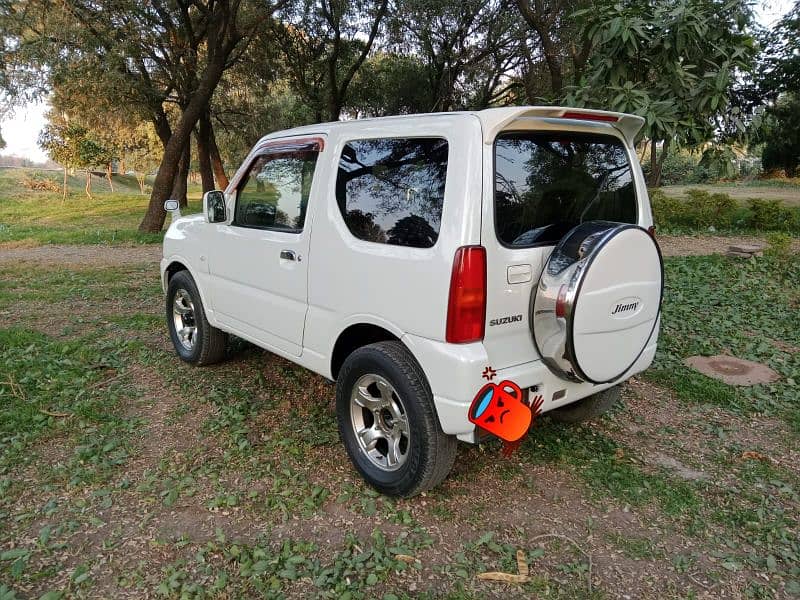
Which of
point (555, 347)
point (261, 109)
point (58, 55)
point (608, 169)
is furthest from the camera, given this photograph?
point (261, 109)

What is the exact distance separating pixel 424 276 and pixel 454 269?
0.18 m

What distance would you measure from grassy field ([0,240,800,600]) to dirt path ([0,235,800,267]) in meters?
5.17

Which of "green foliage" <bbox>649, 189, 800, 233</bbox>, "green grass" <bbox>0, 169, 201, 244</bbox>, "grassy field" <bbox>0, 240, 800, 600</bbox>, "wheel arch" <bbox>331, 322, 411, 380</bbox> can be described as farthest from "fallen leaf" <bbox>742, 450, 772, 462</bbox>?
"green grass" <bbox>0, 169, 201, 244</bbox>

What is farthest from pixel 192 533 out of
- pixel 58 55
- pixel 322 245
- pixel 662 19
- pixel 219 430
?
pixel 58 55

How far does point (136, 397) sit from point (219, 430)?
92 centimetres

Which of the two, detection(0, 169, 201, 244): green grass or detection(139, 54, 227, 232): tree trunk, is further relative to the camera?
detection(0, 169, 201, 244): green grass

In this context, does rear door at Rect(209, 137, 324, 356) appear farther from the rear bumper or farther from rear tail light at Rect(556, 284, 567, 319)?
rear tail light at Rect(556, 284, 567, 319)

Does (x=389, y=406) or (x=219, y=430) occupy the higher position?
(x=389, y=406)

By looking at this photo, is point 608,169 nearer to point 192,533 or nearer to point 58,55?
point 192,533

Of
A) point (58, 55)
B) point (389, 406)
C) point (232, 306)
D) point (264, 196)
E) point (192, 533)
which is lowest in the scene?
point (192, 533)

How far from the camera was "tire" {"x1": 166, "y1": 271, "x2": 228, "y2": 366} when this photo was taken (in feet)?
14.8

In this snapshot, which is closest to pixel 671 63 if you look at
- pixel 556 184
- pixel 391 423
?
pixel 556 184

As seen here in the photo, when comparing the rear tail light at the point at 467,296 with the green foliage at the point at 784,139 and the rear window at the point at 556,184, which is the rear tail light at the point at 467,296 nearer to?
the rear window at the point at 556,184

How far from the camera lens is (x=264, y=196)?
3770 mm
